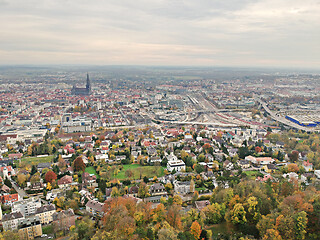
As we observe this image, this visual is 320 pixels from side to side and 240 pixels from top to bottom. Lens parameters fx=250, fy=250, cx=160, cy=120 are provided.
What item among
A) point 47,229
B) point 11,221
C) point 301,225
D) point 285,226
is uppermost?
point 301,225

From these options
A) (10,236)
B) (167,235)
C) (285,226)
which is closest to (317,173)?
(285,226)

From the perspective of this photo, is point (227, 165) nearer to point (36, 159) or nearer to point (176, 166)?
point (176, 166)

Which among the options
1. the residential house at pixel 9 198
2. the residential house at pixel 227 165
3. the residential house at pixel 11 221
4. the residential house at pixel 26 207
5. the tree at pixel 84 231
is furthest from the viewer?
the residential house at pixel 227 165

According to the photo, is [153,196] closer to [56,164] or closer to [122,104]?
[56,164]

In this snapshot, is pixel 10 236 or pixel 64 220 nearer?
pixel 10 236

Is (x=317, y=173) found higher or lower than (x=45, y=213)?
higher

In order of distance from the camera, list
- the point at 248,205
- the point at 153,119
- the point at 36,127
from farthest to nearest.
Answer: the point at 153,119, the point at 36,127, the point at 248,205

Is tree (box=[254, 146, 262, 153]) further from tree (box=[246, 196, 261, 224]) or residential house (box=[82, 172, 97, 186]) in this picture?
residential house (box=[82, 172, 97, 186])

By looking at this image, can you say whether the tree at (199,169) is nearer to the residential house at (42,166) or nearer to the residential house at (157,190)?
the residential house at (157,190)

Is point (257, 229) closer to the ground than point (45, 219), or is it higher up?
higher up

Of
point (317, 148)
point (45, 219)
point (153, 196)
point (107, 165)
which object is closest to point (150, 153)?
point (107, 165)

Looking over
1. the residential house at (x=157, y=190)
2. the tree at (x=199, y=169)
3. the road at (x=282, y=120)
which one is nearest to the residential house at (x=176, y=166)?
the tree at (x=199, y=169)
